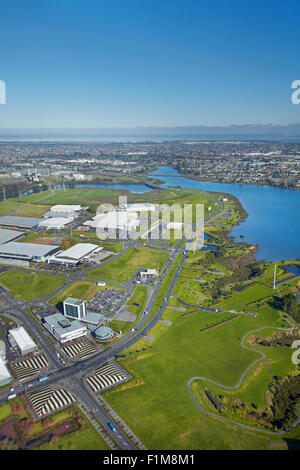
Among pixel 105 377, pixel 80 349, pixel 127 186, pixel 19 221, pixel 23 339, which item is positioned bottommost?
pixel 105 377

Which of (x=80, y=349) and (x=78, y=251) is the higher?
(x=78, y=251)

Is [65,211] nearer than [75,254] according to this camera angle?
No

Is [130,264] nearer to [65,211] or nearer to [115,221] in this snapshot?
[115,221]

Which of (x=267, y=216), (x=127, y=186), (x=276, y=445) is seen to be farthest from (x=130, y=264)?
(x=127, y=186)

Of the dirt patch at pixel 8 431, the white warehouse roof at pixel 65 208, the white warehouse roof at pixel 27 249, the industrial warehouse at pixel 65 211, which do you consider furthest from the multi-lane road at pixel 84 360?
the white warehouse roof at pixel 65 208

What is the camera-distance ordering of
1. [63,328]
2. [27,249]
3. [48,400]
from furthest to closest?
1. [27,249]
2. [63,328]
3. [48,400]

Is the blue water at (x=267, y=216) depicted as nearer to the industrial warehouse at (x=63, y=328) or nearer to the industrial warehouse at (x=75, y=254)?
the industrial warehouse at (x=75, y=254)

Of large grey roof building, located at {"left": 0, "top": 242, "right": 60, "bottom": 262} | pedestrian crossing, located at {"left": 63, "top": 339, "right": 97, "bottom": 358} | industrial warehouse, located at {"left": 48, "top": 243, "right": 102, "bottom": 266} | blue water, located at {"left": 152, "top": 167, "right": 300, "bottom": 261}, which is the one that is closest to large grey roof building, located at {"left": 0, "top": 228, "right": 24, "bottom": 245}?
large grey roof building, located at {"left": 0, "top": 242, "right": 60, "bottom": 262}

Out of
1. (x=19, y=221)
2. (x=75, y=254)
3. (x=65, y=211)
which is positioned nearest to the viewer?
(x=75, y=254)
